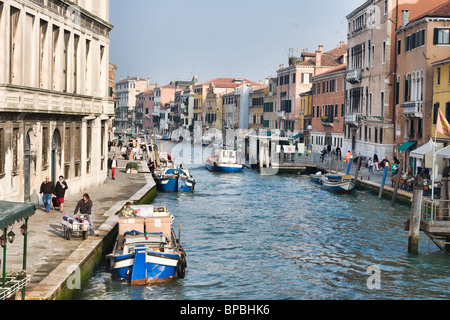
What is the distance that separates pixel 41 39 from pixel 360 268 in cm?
1169

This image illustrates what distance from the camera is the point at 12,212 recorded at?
10.8 meters

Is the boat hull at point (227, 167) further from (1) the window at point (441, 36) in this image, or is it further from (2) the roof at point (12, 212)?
(2) the roof at point (12, 212)

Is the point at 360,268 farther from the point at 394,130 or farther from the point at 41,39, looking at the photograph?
the point at 394,130

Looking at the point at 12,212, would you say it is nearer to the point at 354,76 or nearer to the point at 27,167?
the point at 27,167

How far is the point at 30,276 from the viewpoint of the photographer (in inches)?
485

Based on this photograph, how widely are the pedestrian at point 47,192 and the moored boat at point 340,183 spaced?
1872cm

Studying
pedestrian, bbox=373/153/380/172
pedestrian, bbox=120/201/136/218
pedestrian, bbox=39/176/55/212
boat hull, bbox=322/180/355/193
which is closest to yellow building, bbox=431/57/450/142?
boat hull, bbox=322/180/355/193

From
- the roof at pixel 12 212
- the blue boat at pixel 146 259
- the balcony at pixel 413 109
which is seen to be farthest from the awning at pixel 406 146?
the roof at pixel 12 212

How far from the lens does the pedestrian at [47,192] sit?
2019 cm

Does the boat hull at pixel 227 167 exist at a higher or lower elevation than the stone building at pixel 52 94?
lower

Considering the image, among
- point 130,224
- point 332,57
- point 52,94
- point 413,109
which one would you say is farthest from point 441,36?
point 332,57

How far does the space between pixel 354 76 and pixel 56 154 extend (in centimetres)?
3196

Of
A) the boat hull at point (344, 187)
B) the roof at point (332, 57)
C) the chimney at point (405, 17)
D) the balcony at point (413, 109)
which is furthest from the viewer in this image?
the roof at point (332, 57)
